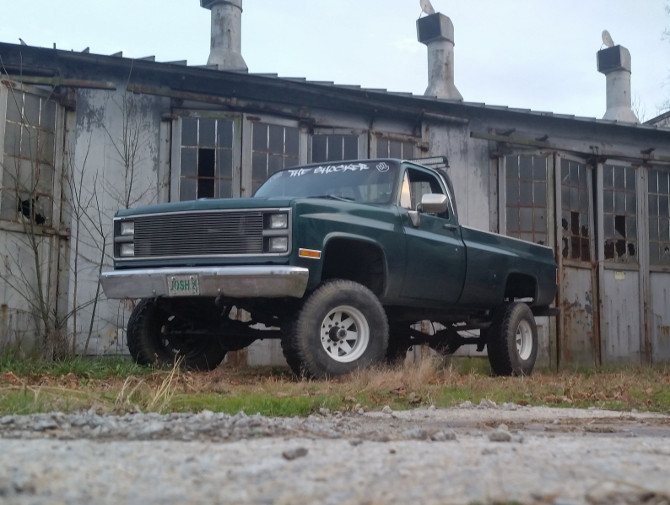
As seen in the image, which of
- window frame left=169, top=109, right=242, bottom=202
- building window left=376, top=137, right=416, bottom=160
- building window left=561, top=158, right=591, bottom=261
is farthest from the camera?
building window left=561, top=158, right=591, bottom=261

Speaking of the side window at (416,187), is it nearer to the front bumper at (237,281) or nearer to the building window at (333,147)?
the front bumper at (237,281)

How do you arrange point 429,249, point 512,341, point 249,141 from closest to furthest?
point 429,249
point 512,341
point 249,141

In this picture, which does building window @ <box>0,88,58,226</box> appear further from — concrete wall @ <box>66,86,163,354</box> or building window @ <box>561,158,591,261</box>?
building window @ <box>561,158,591,261</box>

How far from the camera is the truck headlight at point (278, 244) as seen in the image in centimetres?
697

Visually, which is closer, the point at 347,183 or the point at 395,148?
the point at 347,183

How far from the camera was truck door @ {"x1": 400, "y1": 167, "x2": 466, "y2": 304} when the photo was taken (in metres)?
8.16

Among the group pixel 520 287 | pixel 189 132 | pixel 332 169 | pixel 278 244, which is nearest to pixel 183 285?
pixel 278 244

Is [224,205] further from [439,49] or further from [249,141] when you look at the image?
[439,49]

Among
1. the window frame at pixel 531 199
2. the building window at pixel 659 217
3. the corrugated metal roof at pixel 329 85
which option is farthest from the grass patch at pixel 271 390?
the building window at pixel 659 217

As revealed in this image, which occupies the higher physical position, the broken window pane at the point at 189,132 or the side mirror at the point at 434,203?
the broken window pane at the point at 189,132

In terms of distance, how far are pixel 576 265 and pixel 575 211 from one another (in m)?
0.87

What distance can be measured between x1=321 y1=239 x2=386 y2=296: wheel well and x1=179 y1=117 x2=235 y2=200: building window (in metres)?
3.36

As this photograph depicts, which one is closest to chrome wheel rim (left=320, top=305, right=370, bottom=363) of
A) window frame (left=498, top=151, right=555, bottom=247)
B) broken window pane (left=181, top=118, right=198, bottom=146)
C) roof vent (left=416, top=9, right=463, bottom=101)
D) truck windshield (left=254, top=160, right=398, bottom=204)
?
truck windshield (left=254, top=160, right=398, bottom=204)

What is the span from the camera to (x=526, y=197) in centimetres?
1317
